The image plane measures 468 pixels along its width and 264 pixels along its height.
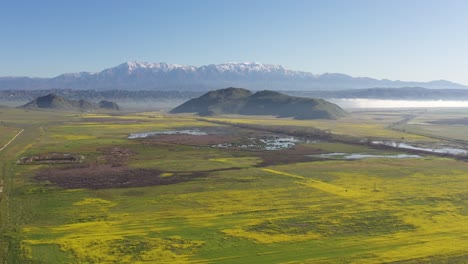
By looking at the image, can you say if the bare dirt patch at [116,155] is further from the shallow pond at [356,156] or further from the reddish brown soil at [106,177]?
the shallow pond at [356,156]

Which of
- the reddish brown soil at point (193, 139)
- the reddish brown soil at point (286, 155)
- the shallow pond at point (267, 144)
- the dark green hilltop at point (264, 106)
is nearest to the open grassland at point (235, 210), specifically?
the reddish brown soil at point (286, 155)

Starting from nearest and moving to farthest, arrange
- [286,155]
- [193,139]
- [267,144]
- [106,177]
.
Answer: [106,177] < [286,155] < [267,144] < [193,139]

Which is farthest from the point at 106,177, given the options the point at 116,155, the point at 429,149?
the point at 429,149

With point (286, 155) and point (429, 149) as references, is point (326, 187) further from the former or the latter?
point (429, 149)

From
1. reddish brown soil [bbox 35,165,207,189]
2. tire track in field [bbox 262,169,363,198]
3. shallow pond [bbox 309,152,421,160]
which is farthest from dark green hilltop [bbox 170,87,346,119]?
reddish brown soil [bbox 35,165,207,189]

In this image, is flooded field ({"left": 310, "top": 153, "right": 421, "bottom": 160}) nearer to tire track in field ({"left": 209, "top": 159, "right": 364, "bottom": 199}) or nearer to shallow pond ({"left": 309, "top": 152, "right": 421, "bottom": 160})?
shallow pond ({"left": 309, "top": 152, "right": 421, "bottom": 160})

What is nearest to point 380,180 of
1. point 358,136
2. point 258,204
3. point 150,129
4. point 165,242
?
point 258,204

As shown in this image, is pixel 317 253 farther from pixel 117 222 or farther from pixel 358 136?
pixel 358 136
